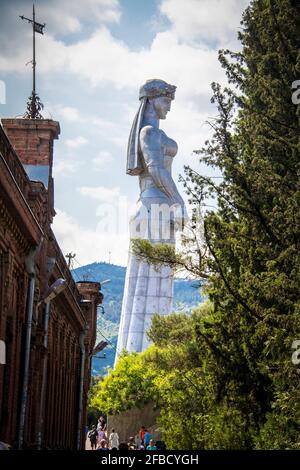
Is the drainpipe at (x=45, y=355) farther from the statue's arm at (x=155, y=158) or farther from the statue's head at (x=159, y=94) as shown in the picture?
the statue's head at (x=159, y=94)

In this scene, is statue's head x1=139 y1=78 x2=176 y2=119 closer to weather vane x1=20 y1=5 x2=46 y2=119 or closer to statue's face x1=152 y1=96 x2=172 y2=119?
statue's face x1=152 y1=96 x2=172 y2=119

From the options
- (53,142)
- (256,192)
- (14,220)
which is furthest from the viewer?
(53,142)

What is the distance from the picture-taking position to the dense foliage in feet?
69.2

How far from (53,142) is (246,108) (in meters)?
7.14

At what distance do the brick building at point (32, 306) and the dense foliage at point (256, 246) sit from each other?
2.91 m

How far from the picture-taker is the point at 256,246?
Result: 22969mm

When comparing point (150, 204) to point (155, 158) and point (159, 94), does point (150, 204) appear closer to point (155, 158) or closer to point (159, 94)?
point (155, 158)

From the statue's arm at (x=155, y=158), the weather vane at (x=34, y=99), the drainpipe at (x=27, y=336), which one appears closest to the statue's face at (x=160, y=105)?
the statue's arm at (x=155, y=158)

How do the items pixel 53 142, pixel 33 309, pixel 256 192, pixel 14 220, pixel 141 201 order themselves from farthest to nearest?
pixel 141 201 → pixel 53 142 → pixel 33 309 → pixel 256 192 → pixel 14 220

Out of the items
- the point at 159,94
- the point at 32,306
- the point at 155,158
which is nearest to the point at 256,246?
the point at 32,306

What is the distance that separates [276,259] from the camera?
21.6m

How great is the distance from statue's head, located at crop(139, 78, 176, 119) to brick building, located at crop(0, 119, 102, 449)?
44.8m
